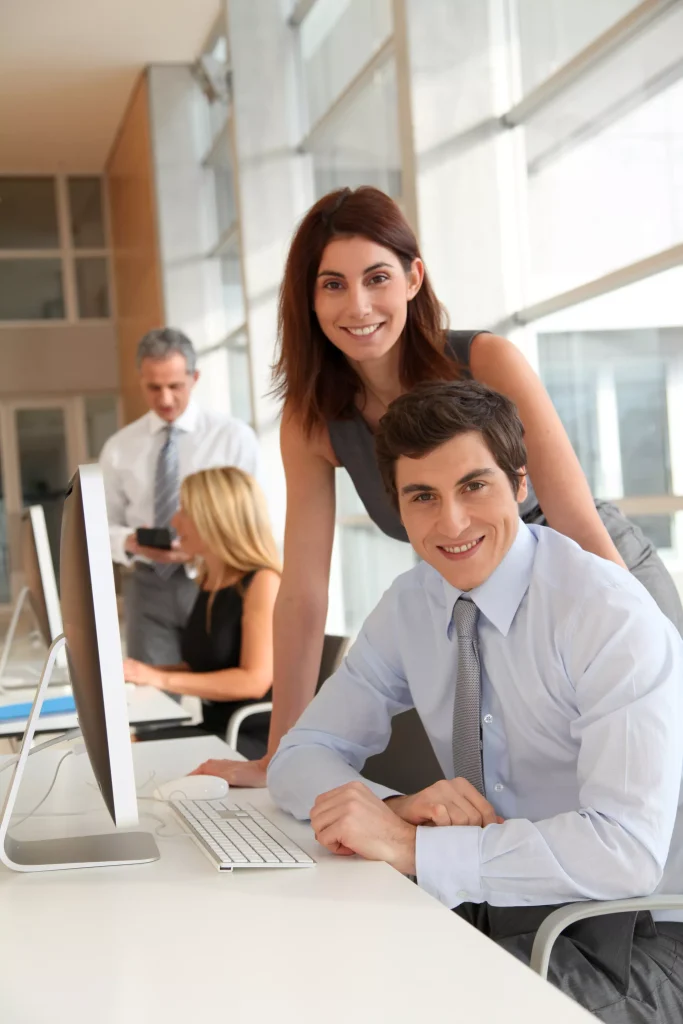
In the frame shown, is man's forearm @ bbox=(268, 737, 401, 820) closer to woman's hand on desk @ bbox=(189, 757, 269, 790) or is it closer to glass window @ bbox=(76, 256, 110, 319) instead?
woman's hand on desk @ bbox=(189, 757, 269, 790)

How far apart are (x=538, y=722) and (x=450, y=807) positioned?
0.17 metres

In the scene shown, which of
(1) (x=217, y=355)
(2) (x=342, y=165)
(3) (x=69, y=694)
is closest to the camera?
(3) (x=69, y=694)

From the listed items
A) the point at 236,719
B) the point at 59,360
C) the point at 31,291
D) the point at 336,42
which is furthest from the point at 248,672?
the point at 31,291

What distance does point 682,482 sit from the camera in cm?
301

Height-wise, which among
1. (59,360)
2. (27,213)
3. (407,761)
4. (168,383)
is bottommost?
(407,761)

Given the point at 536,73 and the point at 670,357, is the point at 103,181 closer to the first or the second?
the point at 536,73

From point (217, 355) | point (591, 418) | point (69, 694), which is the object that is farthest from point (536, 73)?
point (217, 355)

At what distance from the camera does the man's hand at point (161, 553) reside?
4.12 metres

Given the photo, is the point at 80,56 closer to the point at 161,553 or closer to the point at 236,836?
the point at 161,553

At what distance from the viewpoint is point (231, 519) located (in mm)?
3238

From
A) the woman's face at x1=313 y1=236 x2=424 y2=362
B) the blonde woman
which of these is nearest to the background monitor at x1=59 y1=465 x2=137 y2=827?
the woman's face at x1=313 y1=236 x2=424 y2=362

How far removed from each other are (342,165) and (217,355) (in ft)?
8.91

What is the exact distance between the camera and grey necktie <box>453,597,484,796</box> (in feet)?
4.99

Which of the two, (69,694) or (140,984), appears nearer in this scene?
(140,984)
